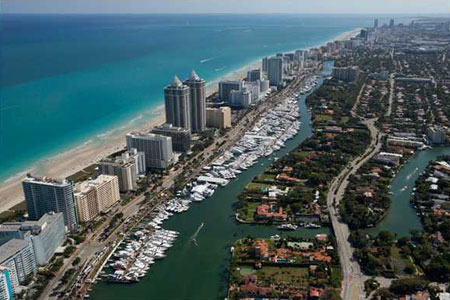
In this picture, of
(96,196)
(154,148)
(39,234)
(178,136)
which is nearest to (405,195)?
(178,136)

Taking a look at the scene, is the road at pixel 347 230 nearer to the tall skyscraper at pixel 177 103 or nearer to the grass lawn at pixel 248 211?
the grass lawn at pixel 248 211

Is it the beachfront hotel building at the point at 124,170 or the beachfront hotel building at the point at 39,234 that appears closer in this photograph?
the beachfront hotel building at the point at 39,234

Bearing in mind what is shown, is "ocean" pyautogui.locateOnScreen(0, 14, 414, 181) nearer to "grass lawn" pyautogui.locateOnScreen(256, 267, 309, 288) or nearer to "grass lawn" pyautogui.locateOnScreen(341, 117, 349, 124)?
"grass lawn" pyautogui.locateOnScreen(341, 117, 349, 124)

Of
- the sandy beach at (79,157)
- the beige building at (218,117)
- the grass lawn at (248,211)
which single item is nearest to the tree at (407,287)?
the grass lawn at (248,211)

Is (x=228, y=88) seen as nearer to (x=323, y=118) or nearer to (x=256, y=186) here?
(x=323, y=118)

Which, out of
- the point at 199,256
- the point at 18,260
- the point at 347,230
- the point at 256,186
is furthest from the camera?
the point at 256,186

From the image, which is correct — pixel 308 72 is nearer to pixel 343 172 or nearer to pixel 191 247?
pixel 343 172

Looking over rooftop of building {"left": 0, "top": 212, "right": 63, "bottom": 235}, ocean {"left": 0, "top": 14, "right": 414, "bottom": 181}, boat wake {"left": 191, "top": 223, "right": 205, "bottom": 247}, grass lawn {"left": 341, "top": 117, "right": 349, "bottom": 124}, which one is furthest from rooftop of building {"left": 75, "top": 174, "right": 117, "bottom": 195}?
grass lawn {"left": 341, "top": 117, "right": 349, "bottom": 124}
